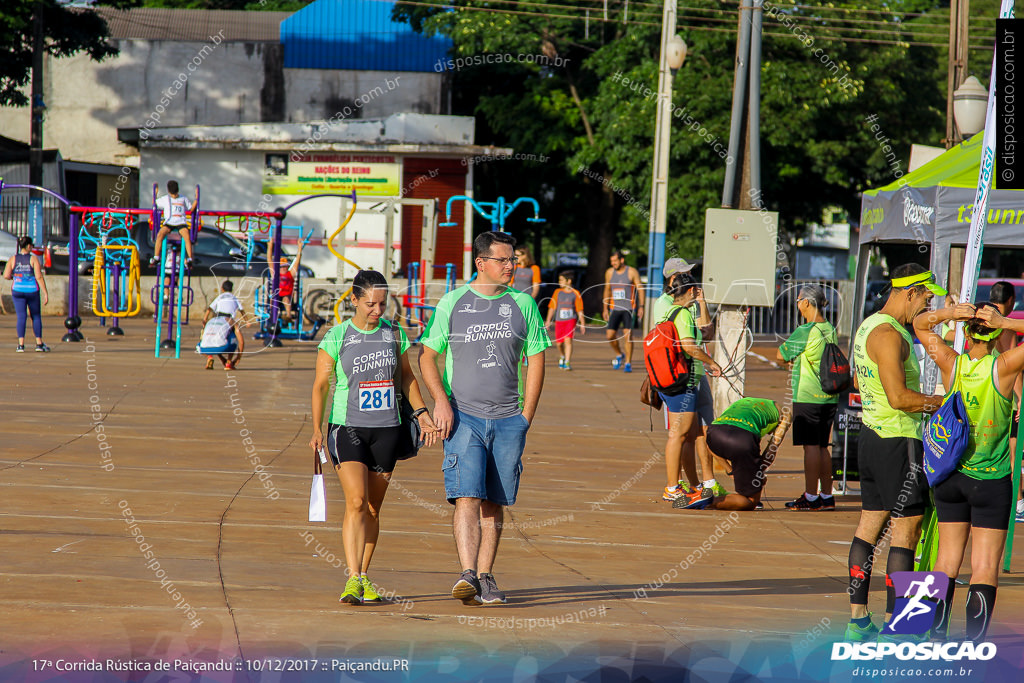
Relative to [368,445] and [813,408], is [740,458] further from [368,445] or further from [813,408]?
[368,445]

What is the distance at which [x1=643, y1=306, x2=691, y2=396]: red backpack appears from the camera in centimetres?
930

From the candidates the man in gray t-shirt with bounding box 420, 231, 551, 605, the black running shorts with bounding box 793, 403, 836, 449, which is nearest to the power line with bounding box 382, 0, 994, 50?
the black running shorts with bounding box 793, 403, 836, 449

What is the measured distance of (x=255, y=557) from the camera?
23.1 ft

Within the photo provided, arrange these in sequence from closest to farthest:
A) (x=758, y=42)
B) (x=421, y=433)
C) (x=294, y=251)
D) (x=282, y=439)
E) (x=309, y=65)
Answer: (x=421, y=433) < (x=282, y=439) < (x=758, y=42) < (x=294, y=251) < (x=309, y=65)

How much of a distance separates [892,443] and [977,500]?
49 cm

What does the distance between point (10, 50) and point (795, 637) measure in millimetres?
34249

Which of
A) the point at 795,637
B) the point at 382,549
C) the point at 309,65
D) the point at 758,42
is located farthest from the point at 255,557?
the point at 309,65

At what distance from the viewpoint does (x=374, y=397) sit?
6.20 meters

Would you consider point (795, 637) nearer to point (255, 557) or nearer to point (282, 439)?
point (255, 557)

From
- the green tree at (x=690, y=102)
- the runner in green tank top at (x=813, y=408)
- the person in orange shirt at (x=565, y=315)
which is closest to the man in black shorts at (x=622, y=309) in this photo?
the person in orange shirt at (x=565, y=315)

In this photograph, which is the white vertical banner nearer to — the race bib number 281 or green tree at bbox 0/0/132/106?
the race bib number 281

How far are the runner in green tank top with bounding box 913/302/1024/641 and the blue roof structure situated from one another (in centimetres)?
3422

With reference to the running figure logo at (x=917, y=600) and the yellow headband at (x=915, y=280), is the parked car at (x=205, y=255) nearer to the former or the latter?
the yellow headband at (x=915, y=280)

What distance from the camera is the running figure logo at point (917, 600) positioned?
555cm
